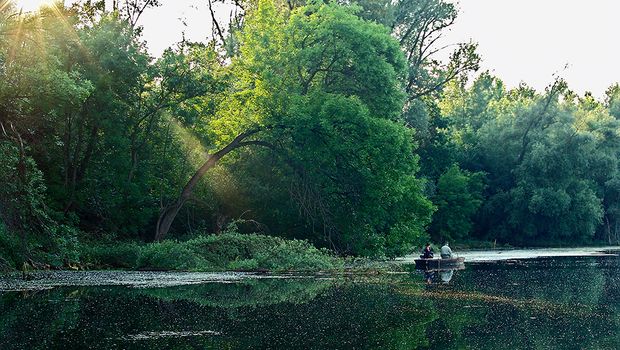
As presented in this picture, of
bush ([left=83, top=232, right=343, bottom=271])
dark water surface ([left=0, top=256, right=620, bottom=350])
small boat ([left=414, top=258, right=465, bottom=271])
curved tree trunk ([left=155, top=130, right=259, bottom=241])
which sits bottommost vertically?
dark water surface ([left=0, top=256, right=620, bottom=350])

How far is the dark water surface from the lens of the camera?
53.2 ft

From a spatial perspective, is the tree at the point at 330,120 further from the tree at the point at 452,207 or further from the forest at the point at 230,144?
the tree at the point at 452,207

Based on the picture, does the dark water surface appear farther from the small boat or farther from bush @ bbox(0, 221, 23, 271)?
the small boat

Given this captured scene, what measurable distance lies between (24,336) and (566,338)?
11115mm

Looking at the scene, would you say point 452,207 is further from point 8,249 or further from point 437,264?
point 8,249

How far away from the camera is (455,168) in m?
77.3

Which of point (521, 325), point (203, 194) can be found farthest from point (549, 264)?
point (521, 325)

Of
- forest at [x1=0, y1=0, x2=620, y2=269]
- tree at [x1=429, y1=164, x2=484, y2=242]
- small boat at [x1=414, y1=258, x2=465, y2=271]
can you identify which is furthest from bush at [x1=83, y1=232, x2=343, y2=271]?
tree at [x1=429, y1=164, x2=484, y2=242]

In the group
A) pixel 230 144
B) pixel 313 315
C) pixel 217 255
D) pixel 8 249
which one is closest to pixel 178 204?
pixel 230 144

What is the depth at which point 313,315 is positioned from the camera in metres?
20.7

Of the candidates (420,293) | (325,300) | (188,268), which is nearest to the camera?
(325,300)

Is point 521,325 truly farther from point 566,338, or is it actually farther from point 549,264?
point 549,264

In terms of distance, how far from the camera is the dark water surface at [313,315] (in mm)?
16219

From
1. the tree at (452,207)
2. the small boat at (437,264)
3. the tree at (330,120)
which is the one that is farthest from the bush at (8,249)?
the tree at (452,207)
